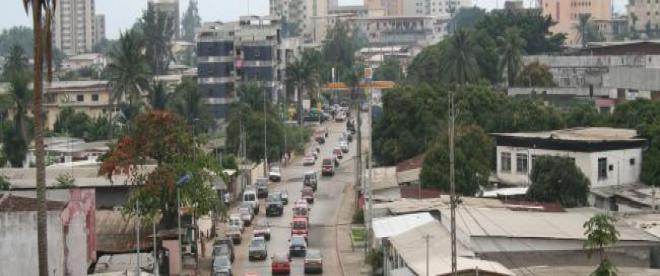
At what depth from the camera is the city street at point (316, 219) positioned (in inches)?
1960

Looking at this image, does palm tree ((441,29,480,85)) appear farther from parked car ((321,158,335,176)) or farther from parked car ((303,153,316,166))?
parked car ((321,158,335,176))

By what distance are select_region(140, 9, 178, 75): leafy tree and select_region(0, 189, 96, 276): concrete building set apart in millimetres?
102530

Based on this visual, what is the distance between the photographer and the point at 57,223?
39656mm

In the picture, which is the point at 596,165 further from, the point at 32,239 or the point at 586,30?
the point at 586,30

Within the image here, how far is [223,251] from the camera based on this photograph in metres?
50.1

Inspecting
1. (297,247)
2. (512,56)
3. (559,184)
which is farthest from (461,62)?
(297,247)

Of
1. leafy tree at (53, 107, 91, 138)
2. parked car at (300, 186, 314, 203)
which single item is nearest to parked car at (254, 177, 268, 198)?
parked car at (300, 186, 314, 203)

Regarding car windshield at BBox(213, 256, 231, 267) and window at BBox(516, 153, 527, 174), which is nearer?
car windshield at BBox(213, 256, 231, 267)

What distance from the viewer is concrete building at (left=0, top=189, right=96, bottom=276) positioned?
→ 3912 cm

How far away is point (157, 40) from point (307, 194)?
81.5 m

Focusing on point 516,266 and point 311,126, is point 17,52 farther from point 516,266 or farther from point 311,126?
point 516,266

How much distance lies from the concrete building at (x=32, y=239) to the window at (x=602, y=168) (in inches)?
959

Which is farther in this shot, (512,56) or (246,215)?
(512,56)

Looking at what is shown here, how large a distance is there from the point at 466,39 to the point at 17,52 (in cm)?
4232
